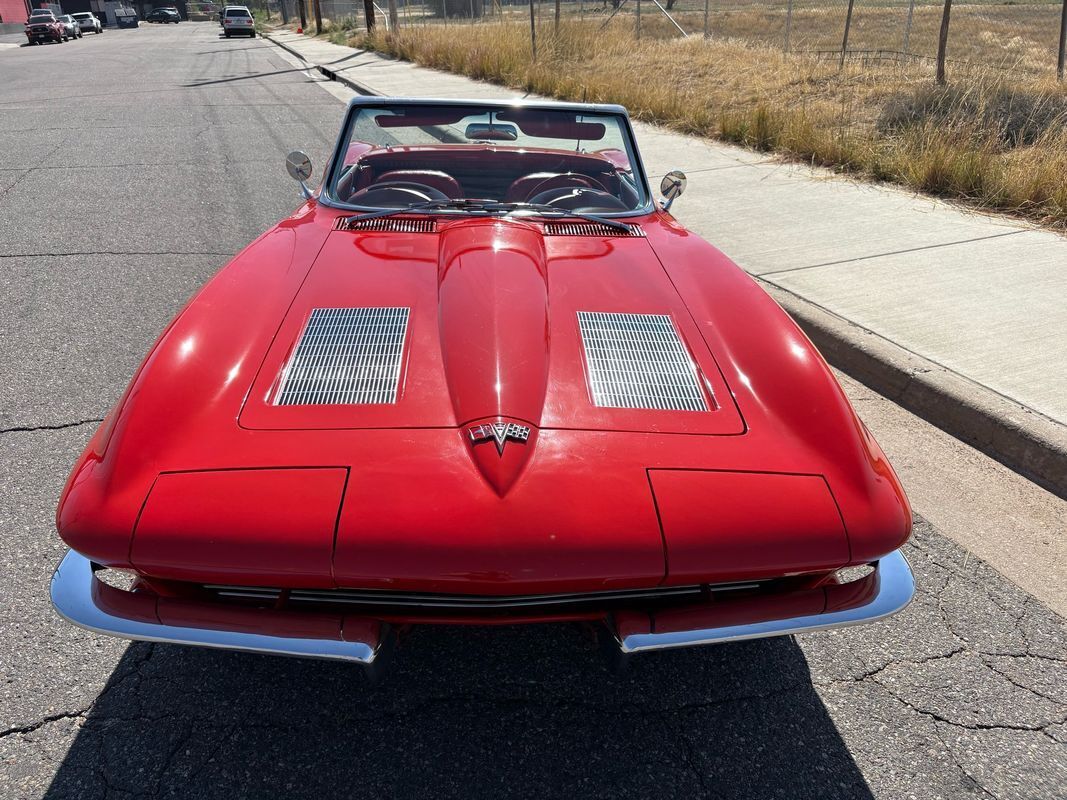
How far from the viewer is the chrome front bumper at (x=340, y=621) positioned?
1.60 m

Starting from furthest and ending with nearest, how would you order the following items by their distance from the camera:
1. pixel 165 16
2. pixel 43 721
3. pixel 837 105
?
1. pixel 165 16
2. pixel 837 105
3. pixel 43 721

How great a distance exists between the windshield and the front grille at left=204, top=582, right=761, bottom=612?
1.83m

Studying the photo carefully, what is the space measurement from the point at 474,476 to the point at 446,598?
0.27m

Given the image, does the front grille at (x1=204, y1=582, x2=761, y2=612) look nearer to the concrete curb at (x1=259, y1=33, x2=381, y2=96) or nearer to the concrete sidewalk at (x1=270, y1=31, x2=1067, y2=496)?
the concrete sidewalk at (x1=270, y1=31, x2=1067, y2=496)

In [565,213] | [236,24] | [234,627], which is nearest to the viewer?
[234,627]

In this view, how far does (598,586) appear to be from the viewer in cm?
158

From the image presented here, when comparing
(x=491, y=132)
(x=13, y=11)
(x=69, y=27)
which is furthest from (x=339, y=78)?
(x=13, y=11)

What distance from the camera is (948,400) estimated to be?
3.27 metres

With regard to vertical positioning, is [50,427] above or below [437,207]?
below

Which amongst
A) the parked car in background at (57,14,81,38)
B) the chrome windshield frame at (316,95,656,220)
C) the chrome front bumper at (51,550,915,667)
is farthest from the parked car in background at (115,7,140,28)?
the chrome front bumper at (51,550,915,667)

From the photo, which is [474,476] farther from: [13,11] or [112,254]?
[13,11]

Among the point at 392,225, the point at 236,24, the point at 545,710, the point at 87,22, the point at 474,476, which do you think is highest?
the point at 87,22

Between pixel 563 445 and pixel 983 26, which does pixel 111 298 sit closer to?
pixel 563 445

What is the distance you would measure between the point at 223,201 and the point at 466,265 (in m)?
4.94
